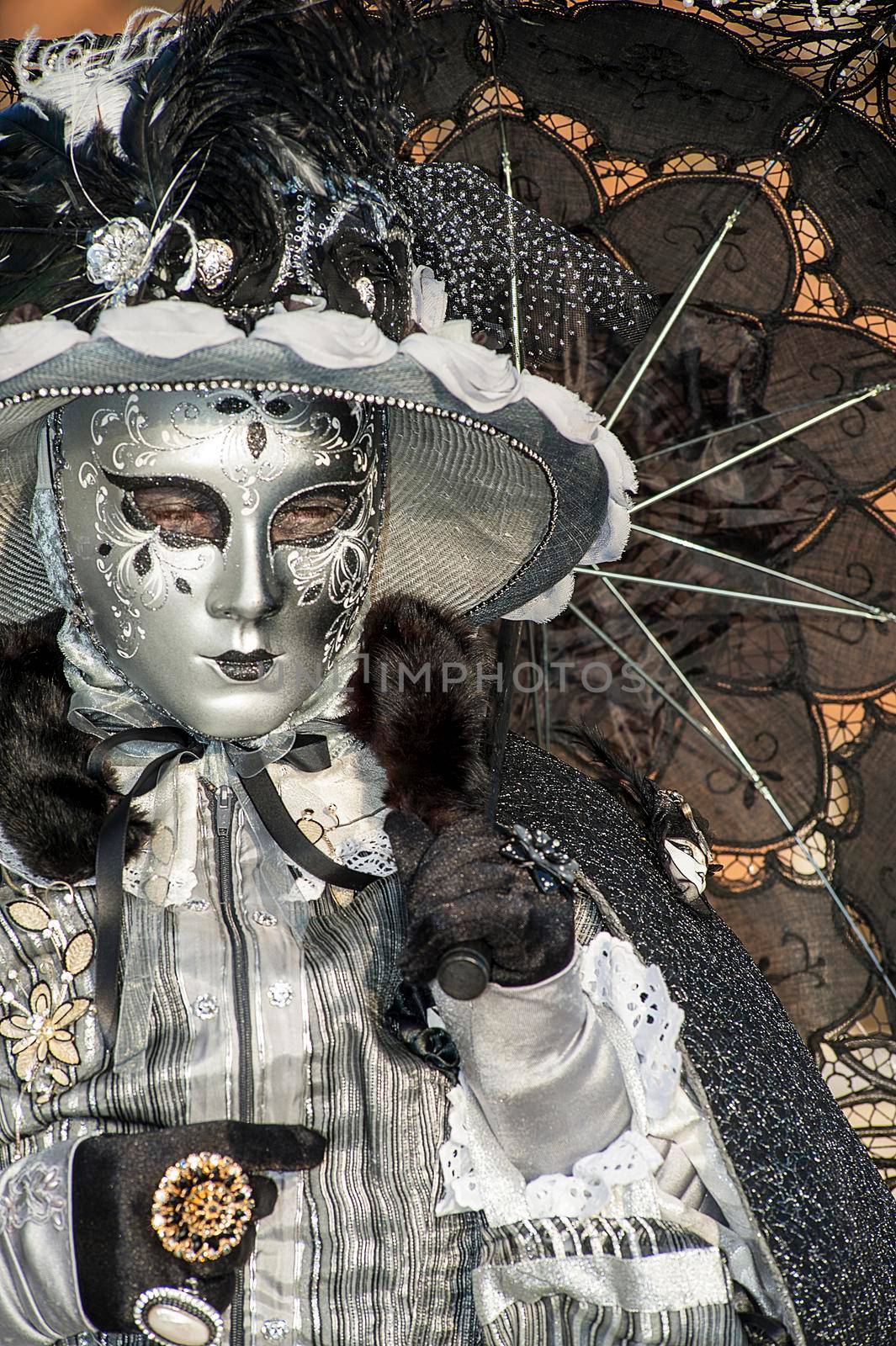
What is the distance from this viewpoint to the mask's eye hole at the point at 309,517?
188cm

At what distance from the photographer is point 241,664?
1.87 m

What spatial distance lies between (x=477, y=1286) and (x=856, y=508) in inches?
52.9

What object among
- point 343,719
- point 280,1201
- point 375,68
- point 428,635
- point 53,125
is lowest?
point 280,1201

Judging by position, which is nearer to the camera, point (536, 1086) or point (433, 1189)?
point (536, 1086)

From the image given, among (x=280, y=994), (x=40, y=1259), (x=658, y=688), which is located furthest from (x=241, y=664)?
(x=658, y=688)

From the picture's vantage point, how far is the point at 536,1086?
1.70 meters

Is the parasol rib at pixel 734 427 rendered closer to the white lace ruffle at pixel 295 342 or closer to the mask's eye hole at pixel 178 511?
the white lace ruffle at pixel 295 342

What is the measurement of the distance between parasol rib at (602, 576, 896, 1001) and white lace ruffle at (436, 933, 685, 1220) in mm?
507

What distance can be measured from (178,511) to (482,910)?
67 centimetres

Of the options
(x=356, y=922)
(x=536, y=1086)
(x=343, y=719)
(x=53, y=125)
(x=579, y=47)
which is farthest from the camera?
(x=579, y=47)

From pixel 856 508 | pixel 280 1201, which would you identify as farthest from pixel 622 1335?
pixel 856 508

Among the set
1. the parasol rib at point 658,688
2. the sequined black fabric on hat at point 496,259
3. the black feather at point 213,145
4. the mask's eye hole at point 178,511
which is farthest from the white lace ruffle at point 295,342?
the parasol rib at point 658,688

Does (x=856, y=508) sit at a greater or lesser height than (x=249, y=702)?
greater

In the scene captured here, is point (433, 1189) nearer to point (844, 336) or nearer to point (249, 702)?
point (249, 702)
